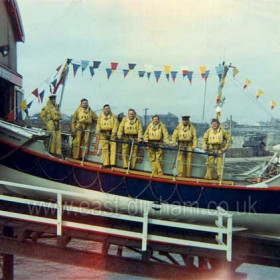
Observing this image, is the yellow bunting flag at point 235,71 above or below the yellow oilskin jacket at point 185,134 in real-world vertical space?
above

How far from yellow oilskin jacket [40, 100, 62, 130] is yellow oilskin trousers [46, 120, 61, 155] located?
0.02 m

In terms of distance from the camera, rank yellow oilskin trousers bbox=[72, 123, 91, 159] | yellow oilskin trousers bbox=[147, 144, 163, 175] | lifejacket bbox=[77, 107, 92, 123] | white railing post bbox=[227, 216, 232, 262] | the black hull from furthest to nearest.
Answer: yellow oilskin trousers bbox=[72, 123, 91, 159], lifejacket bbox=[77, 107, 92, 123], yellow oilskin trousers bbox=[147, 144, 163, 175], the black hull, white railing post bbox=[227, 216, 232, 262]

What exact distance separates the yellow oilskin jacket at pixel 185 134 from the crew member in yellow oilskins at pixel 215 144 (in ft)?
0.70

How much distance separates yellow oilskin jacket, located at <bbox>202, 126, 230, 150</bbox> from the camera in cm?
780

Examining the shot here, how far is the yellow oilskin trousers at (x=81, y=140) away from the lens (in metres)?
8.23

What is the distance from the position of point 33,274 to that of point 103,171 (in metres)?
5.77

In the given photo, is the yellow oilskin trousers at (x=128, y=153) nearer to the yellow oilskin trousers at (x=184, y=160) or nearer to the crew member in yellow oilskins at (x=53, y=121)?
the yellow oilskin trousers at (x=184, y=160)

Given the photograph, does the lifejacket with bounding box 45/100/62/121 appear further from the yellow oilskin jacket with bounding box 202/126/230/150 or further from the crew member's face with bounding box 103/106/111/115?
the yellow oilskin jacket with bounding box 202/126/230/150

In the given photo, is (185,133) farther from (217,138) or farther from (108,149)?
(108,149)

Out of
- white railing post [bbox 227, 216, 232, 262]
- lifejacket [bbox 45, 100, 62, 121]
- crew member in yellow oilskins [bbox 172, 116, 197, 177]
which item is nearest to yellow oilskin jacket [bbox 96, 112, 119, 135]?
lifejacket [bbox 45, 100, 62, 121]

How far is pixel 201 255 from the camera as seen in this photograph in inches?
221

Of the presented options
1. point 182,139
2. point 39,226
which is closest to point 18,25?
point 182,139

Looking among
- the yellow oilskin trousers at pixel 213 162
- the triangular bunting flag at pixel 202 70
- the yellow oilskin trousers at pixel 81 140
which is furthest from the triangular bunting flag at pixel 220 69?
the yellow oilskin trousers at pixel 81 140

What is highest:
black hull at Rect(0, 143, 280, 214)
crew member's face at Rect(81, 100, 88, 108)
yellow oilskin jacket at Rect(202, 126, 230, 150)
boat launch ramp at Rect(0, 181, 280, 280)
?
crew member's face at Rect(81, 100, 88, 108)
